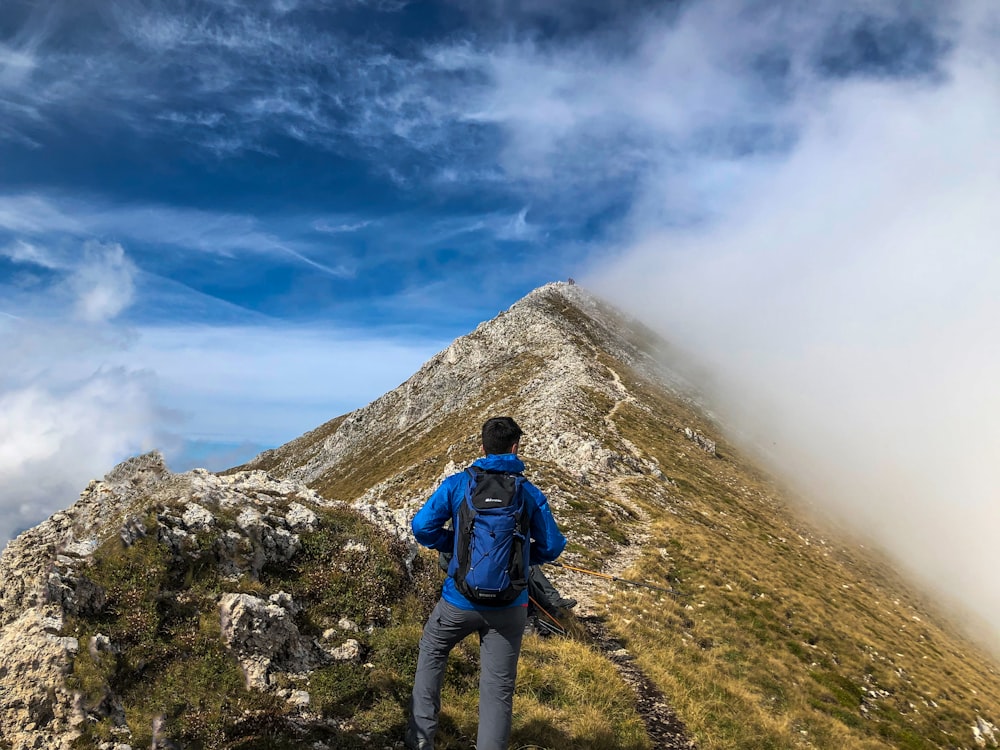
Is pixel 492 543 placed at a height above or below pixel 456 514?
below

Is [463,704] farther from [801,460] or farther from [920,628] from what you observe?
[801,460]

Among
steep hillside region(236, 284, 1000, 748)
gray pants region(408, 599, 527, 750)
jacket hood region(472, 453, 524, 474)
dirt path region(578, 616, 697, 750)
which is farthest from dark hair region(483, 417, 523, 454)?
steep hillside region(236, 284, 1000, 748)

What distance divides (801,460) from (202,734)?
104 metres

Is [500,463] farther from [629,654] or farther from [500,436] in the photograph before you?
[629,654]

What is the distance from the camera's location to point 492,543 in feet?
21.1

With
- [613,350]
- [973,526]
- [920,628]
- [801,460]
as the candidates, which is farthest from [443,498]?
[973,526]

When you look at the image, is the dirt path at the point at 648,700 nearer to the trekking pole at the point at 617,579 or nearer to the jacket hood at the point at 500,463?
the trekking pole at the point at 617,579

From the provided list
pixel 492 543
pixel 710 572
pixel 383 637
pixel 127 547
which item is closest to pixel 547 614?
pixel 383 637

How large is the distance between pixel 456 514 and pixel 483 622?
1385mm

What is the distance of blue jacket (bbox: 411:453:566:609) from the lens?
6.82 metres

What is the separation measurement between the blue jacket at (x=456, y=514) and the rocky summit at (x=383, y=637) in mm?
3407

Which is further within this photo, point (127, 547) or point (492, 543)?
point (127, 547)

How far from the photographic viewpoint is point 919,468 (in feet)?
401

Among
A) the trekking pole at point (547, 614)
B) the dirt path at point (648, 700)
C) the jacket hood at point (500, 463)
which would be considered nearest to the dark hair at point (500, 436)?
the jacket hood at point (500, 463)
